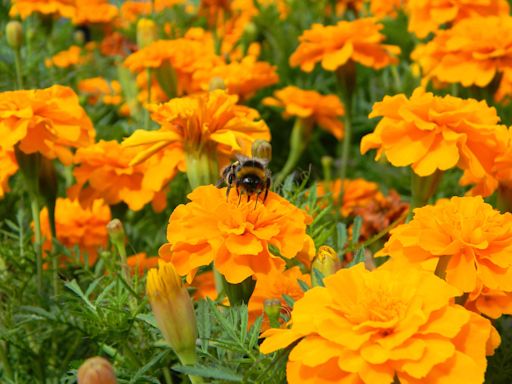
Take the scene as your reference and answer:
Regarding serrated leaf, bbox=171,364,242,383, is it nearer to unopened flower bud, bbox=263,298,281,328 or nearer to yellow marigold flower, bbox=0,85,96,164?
unopened flower bud, bbox=263,298,281,328

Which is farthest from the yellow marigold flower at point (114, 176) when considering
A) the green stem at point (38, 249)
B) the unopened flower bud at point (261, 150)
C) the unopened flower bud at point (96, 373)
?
the unopened flower bud at point (96, 373)

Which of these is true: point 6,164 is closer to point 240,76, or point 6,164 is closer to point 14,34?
point 14,34

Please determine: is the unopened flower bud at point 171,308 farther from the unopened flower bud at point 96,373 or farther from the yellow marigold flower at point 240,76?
the yellow marigold flower at point 240,76

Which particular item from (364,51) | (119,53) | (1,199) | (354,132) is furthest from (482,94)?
(119,53)

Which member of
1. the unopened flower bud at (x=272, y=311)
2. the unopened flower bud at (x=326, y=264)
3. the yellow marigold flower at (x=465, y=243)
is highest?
the yellow marigold flower at (x=465, y=243)

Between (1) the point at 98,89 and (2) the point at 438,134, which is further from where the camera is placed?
(1) the point at 98,89

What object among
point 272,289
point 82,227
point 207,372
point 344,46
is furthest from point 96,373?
point 344,46

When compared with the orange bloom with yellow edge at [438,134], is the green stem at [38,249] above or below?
below
